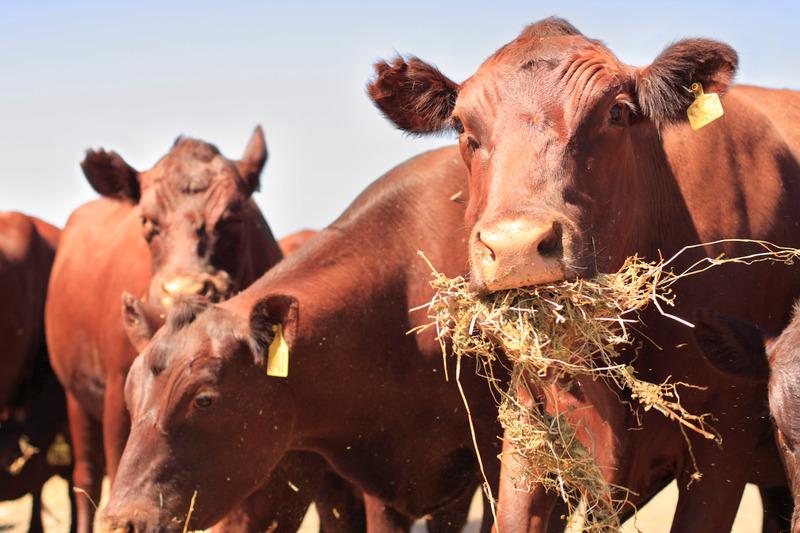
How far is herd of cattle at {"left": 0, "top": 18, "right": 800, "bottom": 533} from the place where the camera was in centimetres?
491

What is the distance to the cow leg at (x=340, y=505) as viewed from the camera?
8.12 metres

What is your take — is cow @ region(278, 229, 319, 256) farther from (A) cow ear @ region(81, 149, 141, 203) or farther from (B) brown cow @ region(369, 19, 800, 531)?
(B) brown cow @ region(369, 19, 800, 531)

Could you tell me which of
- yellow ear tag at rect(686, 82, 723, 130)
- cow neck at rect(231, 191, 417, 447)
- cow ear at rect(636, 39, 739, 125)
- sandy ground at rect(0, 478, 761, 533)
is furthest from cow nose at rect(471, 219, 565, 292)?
sandy ground at rect(0, 478, 761, 533)

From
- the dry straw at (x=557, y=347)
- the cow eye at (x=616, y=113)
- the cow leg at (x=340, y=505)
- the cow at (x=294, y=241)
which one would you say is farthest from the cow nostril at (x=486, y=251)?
the cow at (x=294, y=241)

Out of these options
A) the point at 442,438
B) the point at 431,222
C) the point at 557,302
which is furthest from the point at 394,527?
the point at 557,302

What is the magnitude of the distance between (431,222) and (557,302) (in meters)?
2.57

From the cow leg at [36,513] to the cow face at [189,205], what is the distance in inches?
117

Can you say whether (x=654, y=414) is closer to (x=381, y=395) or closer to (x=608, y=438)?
(x=608, y=438)

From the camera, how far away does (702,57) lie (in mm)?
5223

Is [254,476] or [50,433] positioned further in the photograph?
[50,433]

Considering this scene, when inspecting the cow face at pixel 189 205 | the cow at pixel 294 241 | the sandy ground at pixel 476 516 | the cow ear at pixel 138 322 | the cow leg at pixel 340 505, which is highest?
the cow face at pixel 189 205

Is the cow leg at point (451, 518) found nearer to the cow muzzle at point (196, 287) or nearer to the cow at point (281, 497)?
the cow at point (281, 497)

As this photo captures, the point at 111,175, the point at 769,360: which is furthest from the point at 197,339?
the point at 111,175

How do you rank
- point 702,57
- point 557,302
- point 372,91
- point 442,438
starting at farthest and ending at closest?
point 442,438 < point 372,91 < point 702,57 < point 557,302
